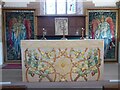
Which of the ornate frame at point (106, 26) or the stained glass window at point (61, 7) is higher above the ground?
the stained glass window at point (61, 7)

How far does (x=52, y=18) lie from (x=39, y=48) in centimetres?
324

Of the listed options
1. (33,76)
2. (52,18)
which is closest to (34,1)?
(52,18)

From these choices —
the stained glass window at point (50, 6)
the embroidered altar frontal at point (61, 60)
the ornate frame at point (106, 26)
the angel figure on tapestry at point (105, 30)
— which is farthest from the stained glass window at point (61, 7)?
the embroidered altar frontal at point (61, 60)

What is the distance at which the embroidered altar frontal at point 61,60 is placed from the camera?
465 centimetres

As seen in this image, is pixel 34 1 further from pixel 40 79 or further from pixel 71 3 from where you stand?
pixel 40 79

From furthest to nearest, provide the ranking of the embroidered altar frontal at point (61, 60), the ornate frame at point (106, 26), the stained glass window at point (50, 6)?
the stained glass window at point (50, 6), the ornate frame at point (106, 26), the embroidered altar frontal at point (61, 60)

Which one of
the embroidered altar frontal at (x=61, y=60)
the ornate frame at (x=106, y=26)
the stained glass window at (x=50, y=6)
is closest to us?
the embroidered altar frontal at (x=61, y=60)

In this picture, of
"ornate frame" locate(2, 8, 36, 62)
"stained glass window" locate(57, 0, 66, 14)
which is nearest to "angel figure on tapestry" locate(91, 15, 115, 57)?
"stained glass window" locate(57, 0, 66, 14)

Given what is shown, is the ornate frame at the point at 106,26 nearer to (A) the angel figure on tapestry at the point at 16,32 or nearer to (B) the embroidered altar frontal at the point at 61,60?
(A) the angel figure on tapestry at the point at 16,32

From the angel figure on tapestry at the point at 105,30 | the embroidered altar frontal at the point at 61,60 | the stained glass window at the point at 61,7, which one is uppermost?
the stained glass window at the point at 61,7

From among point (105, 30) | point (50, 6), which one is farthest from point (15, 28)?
point (105, 30)

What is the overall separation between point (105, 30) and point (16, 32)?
3.01 meters

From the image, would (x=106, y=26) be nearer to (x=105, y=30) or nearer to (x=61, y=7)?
(x=105, y=30)

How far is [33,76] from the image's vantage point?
4.71m
